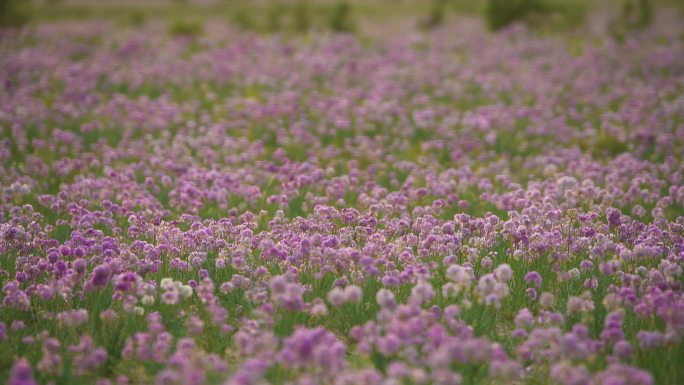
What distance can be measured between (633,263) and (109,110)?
10.5 metres

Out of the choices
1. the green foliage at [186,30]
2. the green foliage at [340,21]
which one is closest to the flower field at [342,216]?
the green foliage at [186,30]

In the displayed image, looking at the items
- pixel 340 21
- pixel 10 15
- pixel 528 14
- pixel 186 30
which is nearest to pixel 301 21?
pixel 340 21

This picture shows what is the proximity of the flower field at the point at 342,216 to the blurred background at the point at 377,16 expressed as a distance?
4.81m

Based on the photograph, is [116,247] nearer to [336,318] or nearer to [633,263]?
[336,318]

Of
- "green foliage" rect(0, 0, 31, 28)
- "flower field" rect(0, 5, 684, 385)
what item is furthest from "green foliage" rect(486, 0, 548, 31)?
"green foliage" rect(0, 0, 31, 28)

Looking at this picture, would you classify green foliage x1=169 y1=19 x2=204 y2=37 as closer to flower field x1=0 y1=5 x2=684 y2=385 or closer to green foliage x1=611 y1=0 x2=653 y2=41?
flower field x1=0 y1=5 x2=684 y2=385

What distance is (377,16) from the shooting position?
33125 millimetres

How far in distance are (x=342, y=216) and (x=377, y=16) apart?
27.1m

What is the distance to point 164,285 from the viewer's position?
5242 millimetres

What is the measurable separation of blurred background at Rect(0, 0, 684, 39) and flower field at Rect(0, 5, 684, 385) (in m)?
4.81

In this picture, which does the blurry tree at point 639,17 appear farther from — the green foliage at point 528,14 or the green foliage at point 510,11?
the green foliage at point 510,11

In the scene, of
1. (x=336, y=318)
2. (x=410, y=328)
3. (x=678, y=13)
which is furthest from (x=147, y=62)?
(x=678, y=13)

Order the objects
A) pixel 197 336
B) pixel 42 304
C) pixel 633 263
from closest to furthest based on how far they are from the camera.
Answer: pixel 197 336 < pixel 42 304 < pixel 633 263

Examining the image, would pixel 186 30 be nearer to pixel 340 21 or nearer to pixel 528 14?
pixel 340 21
